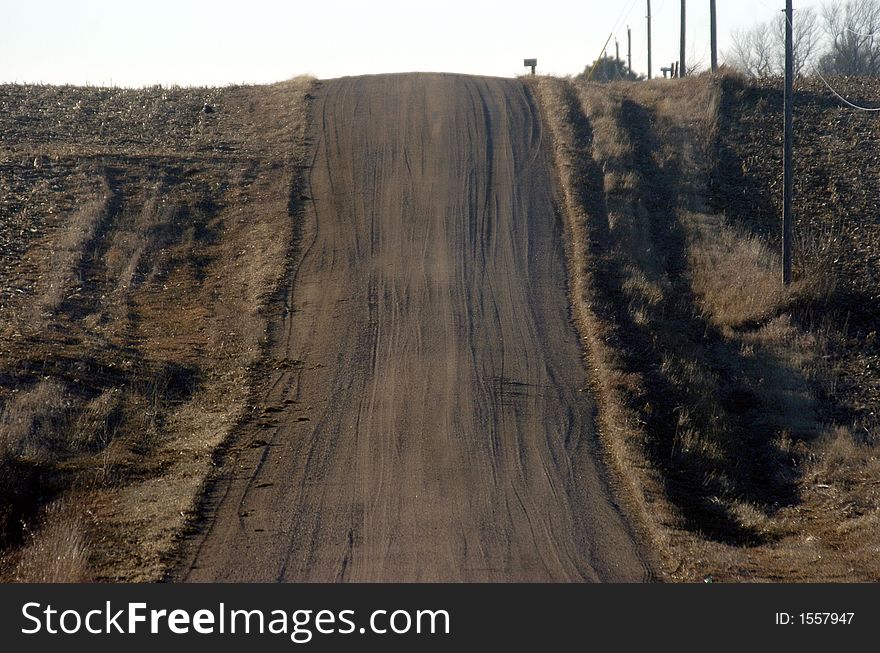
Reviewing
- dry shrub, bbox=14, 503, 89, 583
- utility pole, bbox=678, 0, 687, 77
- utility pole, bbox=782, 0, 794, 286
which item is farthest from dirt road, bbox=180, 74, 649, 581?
utility pole, bbox=678, 0, 687, 77

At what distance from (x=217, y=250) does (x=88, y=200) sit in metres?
4.41

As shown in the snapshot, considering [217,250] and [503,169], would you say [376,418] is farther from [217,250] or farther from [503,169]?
[503,169]

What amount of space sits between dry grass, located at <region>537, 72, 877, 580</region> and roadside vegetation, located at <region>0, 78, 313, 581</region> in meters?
5.61

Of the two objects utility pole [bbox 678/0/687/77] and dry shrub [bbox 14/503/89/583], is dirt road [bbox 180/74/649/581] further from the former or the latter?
utility pole [bbox 678/0/687/77]

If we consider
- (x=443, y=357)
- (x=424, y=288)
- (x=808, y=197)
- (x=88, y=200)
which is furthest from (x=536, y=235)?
(x=88, y=200)

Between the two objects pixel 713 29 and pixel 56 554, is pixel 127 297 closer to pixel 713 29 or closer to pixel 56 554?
pixel 56 554

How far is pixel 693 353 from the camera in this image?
1700cm

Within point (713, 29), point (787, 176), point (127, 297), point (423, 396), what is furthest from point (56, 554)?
point (713, 29)

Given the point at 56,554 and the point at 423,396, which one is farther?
the point at 423,396

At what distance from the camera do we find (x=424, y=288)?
1825 cm

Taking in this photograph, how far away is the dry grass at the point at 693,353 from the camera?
10914 mm

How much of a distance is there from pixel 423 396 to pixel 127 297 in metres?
7.69

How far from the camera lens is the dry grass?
1091 cm

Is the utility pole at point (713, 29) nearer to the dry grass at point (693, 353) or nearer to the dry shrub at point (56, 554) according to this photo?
the dry grass at point (693, 353)
